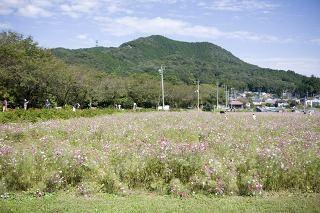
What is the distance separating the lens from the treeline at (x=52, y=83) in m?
49.4

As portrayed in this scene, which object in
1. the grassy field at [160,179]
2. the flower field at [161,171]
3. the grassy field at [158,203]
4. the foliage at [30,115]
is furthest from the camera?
the foliage at [30,115]

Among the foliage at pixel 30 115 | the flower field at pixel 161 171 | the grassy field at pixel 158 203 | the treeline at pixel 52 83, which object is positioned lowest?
the grassy field at pixel 158 203

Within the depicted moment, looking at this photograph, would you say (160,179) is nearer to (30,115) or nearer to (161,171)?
(161,171)

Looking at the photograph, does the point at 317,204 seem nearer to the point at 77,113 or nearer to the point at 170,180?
the point at 170,180

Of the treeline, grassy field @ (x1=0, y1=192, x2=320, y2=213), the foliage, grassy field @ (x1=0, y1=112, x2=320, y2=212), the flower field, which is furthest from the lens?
the treeline

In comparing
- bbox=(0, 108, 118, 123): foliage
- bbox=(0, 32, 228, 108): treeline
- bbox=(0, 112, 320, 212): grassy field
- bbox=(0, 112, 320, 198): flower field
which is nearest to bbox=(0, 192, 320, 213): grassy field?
bbox=(0, 112, 320, 212): grassy field

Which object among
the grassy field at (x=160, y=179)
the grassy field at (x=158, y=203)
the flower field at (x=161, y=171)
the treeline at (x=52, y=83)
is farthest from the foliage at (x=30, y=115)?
the treeline at (x=52, y=83)

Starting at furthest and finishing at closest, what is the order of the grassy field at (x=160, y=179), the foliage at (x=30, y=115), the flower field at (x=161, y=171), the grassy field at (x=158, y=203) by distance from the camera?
the foliage at (x=30, y=115) → the flower field at (x=161, y=171) → the grassy field at (x=160, y=179) → the grassy field at (x=158, y=203)

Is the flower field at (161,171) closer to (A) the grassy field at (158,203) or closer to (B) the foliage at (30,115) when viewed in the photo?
(A) the grassy field at (158,203)

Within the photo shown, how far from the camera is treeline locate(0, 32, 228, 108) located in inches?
1944

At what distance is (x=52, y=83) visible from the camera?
173 feet

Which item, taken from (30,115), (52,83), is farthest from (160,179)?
(52,83)

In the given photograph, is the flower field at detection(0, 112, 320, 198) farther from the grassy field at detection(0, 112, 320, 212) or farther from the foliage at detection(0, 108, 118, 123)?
the foliage at detection(0, 108, 118, 123)

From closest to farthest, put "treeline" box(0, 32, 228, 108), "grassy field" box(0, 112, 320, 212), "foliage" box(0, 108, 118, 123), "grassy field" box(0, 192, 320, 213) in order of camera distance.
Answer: "grassy field" box(0, 192, 320, 213) < "grassy field" box(0, 112, 320, 212) < "foliage" box(0, 108, 118, 123) < "treeline" box(0, 32, 228, 108)
